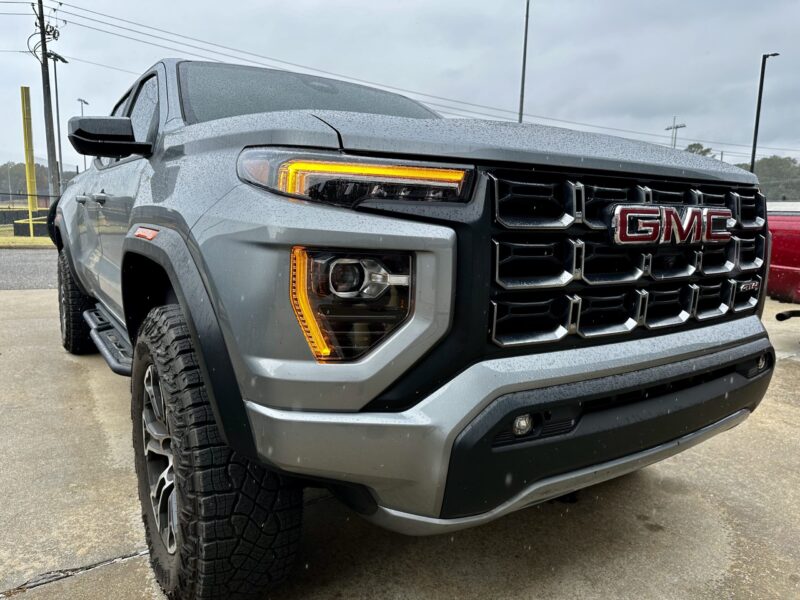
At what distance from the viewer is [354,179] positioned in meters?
1.27

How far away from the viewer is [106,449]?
2748 mm

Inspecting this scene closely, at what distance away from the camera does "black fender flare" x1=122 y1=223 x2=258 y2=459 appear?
1.33 m

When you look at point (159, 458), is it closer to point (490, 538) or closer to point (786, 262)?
point (490, 538)

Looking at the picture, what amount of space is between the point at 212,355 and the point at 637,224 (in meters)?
1.11

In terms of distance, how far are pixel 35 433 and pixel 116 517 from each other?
1.06m

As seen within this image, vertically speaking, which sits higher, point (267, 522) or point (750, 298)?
point (750, 298)

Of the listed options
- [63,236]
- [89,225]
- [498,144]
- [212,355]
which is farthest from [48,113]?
[498,144]

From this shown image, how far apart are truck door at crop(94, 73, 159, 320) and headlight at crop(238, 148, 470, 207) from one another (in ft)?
2.96

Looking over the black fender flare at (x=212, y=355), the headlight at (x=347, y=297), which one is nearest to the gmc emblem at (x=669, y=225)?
the headlight at (x=347, y=297)

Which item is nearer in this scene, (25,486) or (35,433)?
(25,486)

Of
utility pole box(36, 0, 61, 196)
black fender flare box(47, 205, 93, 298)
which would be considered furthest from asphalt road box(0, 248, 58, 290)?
utility pole box(36, 0, 61, 196)

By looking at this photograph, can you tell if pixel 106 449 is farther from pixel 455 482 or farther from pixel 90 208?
pixel 455 482

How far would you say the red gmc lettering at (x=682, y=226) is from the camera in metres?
1.60

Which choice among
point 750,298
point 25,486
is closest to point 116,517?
point 25,486
